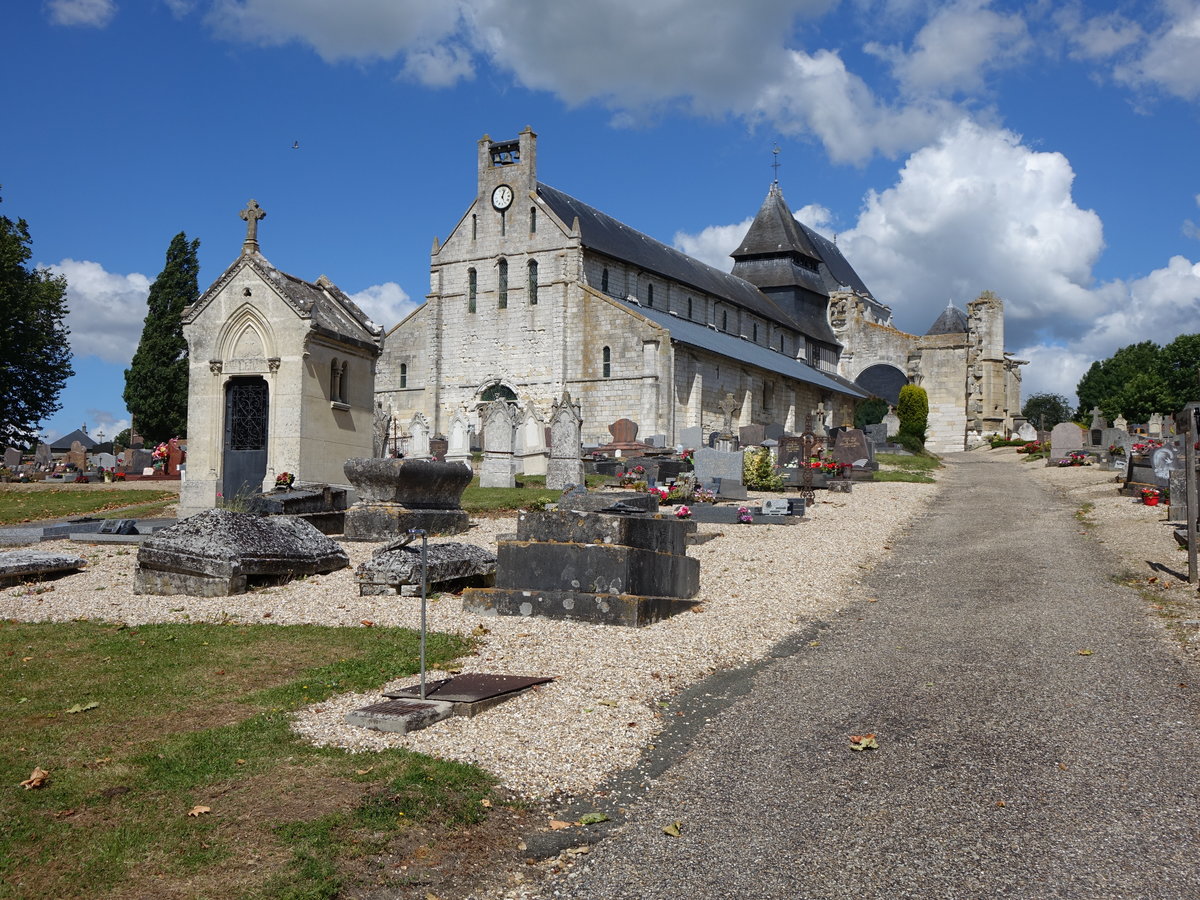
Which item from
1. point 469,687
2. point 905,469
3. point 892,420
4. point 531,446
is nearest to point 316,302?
point 469,687

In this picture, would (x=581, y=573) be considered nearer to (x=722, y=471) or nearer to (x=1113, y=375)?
(x=722, y=471)

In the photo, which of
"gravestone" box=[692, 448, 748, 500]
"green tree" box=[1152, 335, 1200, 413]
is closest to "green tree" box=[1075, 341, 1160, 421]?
"green tree" box=[1152, 335, 1200, 413]

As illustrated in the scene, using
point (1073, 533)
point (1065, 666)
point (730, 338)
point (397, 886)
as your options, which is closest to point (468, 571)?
point (1065, 666)

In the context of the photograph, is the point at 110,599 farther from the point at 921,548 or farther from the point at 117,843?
the point at 921,548

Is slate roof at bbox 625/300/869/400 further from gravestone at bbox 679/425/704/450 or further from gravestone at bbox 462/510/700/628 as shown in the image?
gravestone at bbox 462/510/700/628

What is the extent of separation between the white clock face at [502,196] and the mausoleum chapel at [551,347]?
0.08 metres

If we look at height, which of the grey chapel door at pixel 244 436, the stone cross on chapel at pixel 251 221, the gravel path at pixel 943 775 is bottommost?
the gravel path at pixel 943 775

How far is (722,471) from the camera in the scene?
65.2 feet

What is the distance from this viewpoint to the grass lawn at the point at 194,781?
372cm

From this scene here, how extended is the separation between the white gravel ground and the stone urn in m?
0.43

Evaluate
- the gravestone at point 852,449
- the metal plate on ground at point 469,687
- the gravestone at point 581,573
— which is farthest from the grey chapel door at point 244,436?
the gravestone at point 852,449

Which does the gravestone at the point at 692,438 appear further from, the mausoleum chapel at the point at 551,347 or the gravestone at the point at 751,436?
the gravestone at the point at 751,436

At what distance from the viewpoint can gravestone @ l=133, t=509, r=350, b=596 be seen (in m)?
9.63

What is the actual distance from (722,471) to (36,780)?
53.5ft
